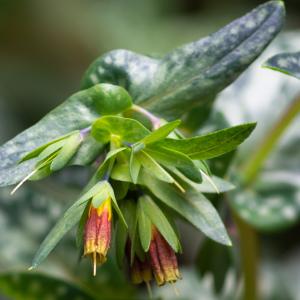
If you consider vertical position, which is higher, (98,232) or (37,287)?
(98,232)

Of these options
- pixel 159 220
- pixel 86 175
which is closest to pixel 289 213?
pixel 86 175

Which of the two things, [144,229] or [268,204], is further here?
[268,204]

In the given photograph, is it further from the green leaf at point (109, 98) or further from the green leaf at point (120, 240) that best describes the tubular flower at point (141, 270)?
the green leaf at point (109, 98)

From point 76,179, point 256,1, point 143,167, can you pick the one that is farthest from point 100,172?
point 256,1

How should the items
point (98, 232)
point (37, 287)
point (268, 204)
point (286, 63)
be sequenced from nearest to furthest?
1. point (98, 232)
2. point (286, 63)
3. point (37, 287)
4. point (268, 204)

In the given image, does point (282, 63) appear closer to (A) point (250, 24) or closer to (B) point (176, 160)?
(A) point (250, 24)

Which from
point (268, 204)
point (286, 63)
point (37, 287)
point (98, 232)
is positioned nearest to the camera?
point (98, 232)

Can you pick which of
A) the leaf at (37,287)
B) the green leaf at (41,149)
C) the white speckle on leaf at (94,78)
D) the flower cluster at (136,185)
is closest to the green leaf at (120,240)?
the flower cluster at (136,185)
